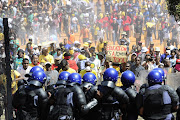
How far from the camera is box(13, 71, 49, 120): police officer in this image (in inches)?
302

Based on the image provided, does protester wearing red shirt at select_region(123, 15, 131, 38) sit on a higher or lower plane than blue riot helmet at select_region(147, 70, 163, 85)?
higher

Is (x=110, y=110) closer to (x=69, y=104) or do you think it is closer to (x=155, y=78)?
(x=69, y=104)

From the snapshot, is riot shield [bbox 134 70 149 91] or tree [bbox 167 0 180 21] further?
tree [bbox 167 0 180 21]

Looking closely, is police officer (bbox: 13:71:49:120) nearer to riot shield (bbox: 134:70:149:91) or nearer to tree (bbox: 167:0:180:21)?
riot shield (bbox: 134:70:149:91)

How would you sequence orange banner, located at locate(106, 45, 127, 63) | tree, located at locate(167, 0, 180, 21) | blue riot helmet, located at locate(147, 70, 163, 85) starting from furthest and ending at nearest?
tree, located at locate(167, 0, 180, 21)
orange banner, located at locate(106, 45, 127, 63)
blue riot helmet, located at locate(147, 70, 163, 85)

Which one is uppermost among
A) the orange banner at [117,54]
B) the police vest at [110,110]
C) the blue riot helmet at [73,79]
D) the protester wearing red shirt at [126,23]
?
the protester wearing red shirt at [126,23]

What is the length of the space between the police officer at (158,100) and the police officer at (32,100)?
75.0 inches

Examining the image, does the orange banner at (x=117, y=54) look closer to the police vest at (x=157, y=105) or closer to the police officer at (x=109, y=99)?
the police officer at (x=109, y=99)

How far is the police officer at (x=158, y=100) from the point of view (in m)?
7.09

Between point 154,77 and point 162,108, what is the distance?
1.87 ft

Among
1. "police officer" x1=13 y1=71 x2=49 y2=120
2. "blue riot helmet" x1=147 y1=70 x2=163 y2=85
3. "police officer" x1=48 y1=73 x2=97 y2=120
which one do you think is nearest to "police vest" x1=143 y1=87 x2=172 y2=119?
"blue riot helmet" x1=147 y1=70 x2=163 y2=85

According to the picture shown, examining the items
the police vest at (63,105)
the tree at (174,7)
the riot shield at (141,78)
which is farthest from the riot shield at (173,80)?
the police vest at (63,105)

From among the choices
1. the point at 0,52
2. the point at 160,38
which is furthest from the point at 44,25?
the point at 0,52

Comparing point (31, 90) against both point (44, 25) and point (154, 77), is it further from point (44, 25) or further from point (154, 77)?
point (44, 25)
